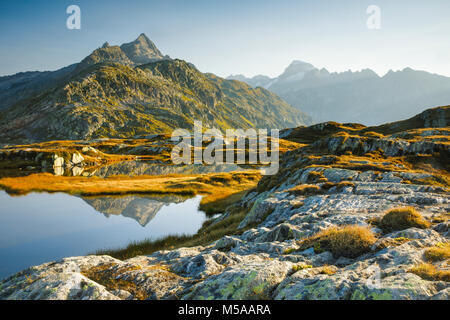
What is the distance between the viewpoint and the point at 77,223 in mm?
36688

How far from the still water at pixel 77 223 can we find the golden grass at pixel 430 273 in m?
29.4

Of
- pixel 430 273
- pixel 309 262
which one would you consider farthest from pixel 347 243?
pixel 430 273

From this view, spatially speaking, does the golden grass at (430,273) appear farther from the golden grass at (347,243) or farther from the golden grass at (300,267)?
the golden grass at (300,267)

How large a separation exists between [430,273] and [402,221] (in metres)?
7.05

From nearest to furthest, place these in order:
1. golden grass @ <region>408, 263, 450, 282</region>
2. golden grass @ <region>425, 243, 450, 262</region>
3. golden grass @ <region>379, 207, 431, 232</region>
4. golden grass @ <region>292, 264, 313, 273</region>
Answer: golden grass @ <region>408, 263, 450, 282</region> < golden grass @ <region>425, 243, 450, 262</region> < golden grass @ <region>292, 264, 313, 273</region> < golden grass @ <region>379, 207, 431, 232</region>

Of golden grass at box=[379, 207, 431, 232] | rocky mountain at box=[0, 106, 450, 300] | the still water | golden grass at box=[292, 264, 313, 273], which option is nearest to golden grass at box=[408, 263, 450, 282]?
rocky mountain at box=[0, 106, 450, 300]

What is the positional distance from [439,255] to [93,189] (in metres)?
65.0

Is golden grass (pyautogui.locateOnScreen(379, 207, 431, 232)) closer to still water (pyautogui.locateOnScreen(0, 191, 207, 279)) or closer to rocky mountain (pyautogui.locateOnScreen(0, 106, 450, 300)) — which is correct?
rocky mountain (pyautogui.locateOnScreen(0, 106, 450, 300))

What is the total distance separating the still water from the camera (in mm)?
26734

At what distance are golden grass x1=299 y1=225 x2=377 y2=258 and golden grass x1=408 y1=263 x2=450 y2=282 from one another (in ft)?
10.7

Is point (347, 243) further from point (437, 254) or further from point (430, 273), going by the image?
point (430, 273)

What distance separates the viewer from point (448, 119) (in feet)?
282
